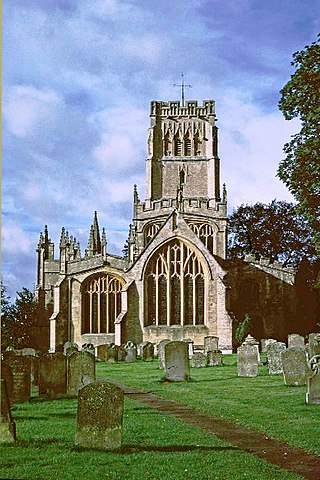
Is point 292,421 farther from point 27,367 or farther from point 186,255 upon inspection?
point 186,255

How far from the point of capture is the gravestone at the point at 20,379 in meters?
13.2

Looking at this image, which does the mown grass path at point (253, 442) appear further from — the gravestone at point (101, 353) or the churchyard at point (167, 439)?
the gravestone at point (101, 353)

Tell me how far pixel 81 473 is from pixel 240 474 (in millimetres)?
1651

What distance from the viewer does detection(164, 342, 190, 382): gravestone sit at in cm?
1691

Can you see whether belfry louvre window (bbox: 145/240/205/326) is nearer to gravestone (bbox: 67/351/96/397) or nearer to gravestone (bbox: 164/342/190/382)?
gravestone (bbox: 164/342/190/382)

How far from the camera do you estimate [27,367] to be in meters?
13.4

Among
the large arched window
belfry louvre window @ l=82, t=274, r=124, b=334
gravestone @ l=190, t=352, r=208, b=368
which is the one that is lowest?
gravestone @ l=190, t=352, r=208, b=368

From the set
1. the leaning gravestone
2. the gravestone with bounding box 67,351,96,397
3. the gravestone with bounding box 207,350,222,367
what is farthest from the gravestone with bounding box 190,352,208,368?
the leaning gravestone

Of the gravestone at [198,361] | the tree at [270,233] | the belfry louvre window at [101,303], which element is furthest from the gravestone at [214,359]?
the tree at [270,233]

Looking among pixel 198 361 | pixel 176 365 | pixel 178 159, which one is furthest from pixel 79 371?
pixel 178 159

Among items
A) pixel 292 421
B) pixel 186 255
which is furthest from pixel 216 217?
pixel 292 421

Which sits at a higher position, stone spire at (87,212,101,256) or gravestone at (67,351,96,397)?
stone spire at (87,212,101,256)

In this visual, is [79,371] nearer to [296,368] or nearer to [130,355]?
[296,368]

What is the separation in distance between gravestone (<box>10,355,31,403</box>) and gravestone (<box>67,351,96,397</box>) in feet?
2.88
